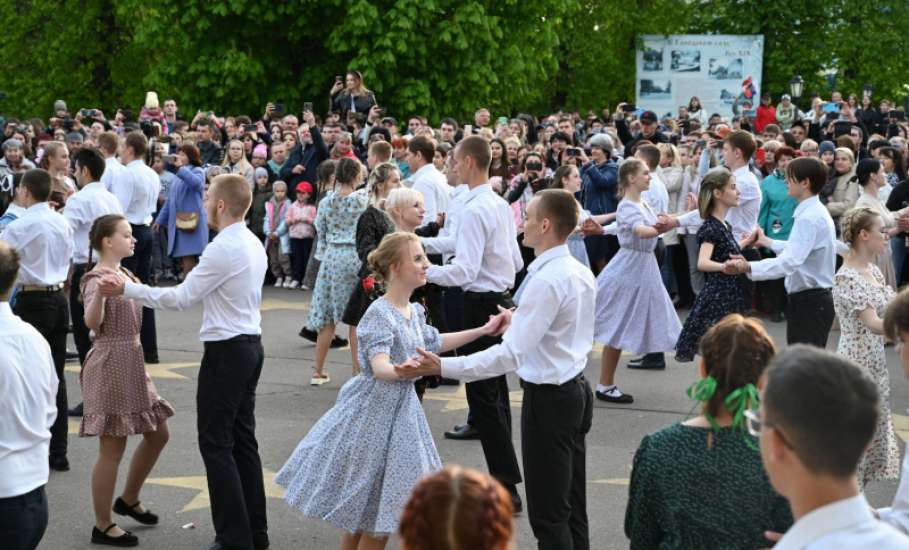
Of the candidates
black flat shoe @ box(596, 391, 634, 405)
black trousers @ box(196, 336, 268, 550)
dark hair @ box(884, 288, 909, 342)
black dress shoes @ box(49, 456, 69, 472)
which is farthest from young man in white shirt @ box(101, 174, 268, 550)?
black flat shoe @ box(596, 391, 634, 405)

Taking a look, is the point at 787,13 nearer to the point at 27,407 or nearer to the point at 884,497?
the point at 884,497

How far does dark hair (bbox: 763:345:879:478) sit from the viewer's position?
2.67 m

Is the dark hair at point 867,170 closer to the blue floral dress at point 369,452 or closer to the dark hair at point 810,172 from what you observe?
the dark hair at point 810,172

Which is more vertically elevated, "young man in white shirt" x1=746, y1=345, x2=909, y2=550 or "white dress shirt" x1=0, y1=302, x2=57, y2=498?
"young man in white shirt" x1=746, y1=345, x2=909, y2=550

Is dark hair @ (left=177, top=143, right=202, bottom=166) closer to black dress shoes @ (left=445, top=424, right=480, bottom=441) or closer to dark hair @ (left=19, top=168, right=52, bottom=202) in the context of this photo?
dark hair @ (left=19, top=168, right=52, bottom=202)

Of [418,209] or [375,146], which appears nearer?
[418,209]

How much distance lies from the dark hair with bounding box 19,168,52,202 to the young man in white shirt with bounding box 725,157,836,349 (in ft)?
15.9

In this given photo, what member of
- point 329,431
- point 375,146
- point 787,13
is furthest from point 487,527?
point 787,13

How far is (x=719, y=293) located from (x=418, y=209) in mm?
2330

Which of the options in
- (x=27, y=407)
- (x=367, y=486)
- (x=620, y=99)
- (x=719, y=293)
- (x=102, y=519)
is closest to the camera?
(x=27, y=407)

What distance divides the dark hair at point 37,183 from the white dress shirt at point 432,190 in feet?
11.8

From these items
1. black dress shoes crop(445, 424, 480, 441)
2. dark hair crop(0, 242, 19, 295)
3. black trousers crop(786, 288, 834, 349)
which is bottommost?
black dress shoes crop(445, 424, 480, 441)

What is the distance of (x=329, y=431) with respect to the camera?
229 inches

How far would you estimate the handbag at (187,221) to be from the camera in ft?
48.3
